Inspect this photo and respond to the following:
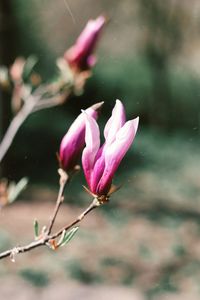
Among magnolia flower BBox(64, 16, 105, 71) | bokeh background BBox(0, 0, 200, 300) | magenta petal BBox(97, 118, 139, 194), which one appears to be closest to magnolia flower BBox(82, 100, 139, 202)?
magenta petal BBox(97, 118, 139, 194)

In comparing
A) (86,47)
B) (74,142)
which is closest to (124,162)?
(86,47)

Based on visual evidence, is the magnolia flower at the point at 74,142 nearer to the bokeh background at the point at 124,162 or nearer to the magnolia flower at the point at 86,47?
the magnolia flower at the point at 86,47

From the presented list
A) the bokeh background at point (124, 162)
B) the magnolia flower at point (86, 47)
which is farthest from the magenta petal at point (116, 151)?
the bokeh background at point (124, 162)

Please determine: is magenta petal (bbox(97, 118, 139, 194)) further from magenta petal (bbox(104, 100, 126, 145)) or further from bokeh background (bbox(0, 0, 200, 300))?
bokeh background (bbox(0, 0, 200, 300))

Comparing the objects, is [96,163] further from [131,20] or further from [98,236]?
[131,20]

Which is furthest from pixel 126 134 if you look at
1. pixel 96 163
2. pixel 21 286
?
pixel 21 286

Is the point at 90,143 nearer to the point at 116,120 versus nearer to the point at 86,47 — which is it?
the point at 116,120
